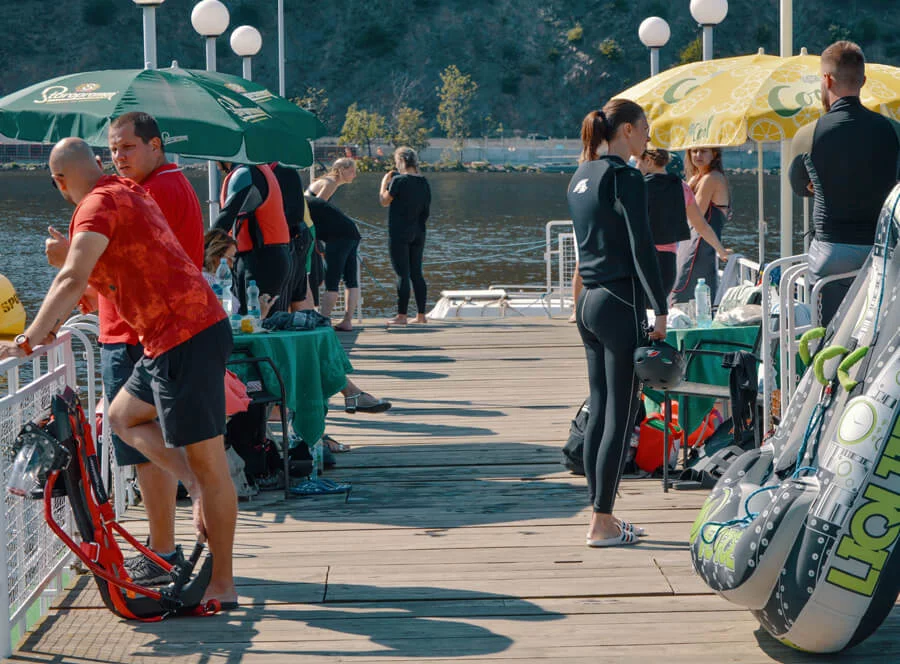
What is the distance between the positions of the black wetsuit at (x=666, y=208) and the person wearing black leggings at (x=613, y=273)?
2333 mm

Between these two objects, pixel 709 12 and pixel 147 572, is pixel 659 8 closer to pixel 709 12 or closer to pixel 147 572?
pixel 709 12

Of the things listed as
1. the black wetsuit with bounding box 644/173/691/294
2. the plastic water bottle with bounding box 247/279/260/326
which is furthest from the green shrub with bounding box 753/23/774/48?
the plastic water bottle with bounding box 247/279/260/326

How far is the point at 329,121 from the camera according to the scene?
10250cm

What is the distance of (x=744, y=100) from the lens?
688cm

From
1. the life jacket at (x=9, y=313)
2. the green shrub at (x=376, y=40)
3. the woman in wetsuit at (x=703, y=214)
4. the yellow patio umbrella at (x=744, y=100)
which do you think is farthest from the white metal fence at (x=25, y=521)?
the green shrub at (x=376, y=40)

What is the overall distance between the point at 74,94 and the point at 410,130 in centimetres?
9223

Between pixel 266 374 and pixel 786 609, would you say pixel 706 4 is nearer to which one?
pixel 266 374

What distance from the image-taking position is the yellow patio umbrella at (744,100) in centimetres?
673

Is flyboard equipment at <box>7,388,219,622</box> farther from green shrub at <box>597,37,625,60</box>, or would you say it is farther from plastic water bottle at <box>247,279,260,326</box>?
green shrub at <box>597,37,625,60</box>

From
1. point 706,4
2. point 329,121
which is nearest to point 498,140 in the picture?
point 329,121

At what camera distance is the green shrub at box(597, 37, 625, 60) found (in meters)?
104

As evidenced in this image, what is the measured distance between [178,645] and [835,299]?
2.78m

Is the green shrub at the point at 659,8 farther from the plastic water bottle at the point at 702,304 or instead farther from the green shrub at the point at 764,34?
the plastic water bottle at the point at 702,304

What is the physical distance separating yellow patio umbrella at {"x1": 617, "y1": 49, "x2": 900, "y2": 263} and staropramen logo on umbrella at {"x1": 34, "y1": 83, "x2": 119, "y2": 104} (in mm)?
2548
